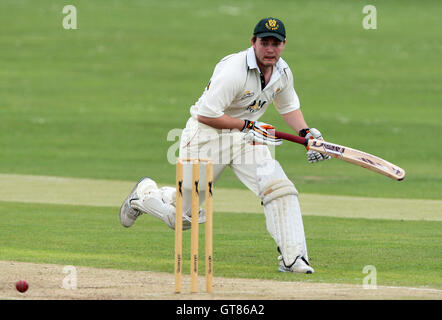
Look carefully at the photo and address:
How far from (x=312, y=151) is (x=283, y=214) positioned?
55cm

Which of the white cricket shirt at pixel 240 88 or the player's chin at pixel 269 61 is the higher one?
the player's chin at pixel 269 61

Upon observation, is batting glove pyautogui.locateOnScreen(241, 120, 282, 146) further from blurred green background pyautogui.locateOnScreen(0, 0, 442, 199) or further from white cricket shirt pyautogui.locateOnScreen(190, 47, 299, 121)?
blurred green background pyautogui.locateOnScreen(0, 0, 442, 199)

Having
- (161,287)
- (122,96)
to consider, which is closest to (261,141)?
(161,287)

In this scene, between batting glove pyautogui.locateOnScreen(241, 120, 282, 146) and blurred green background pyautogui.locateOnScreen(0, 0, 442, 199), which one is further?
blurred green background pyautogui.locateOnScreen(0, 0, 442, 199)

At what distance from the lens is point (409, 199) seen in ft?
43.1

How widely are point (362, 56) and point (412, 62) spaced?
1543mm

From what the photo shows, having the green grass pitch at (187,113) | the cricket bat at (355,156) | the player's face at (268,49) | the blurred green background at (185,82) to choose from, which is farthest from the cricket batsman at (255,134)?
the blurred green background at (185,82)

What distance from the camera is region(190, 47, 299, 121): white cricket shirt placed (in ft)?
24.6

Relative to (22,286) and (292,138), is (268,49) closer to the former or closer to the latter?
(292,138)

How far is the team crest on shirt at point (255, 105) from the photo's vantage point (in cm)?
781

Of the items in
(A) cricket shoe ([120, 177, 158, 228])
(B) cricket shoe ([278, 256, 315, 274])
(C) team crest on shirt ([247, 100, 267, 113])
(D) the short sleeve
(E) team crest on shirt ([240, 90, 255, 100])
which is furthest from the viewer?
(A) cricket shoe ([120, 177, 158, 228])

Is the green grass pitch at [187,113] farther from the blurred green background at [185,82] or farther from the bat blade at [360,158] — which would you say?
the bat blade at [360,158]

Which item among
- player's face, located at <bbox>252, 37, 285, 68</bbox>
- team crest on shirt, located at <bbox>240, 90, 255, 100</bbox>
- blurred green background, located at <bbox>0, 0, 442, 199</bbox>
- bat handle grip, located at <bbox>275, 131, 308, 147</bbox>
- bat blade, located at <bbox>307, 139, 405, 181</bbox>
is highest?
blurred green background, located at <bbox>0, 0, 442, 199</bbox>

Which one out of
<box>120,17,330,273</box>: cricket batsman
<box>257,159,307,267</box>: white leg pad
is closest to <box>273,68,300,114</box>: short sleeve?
<box>120,17,330,273</box>: cricket batsman
